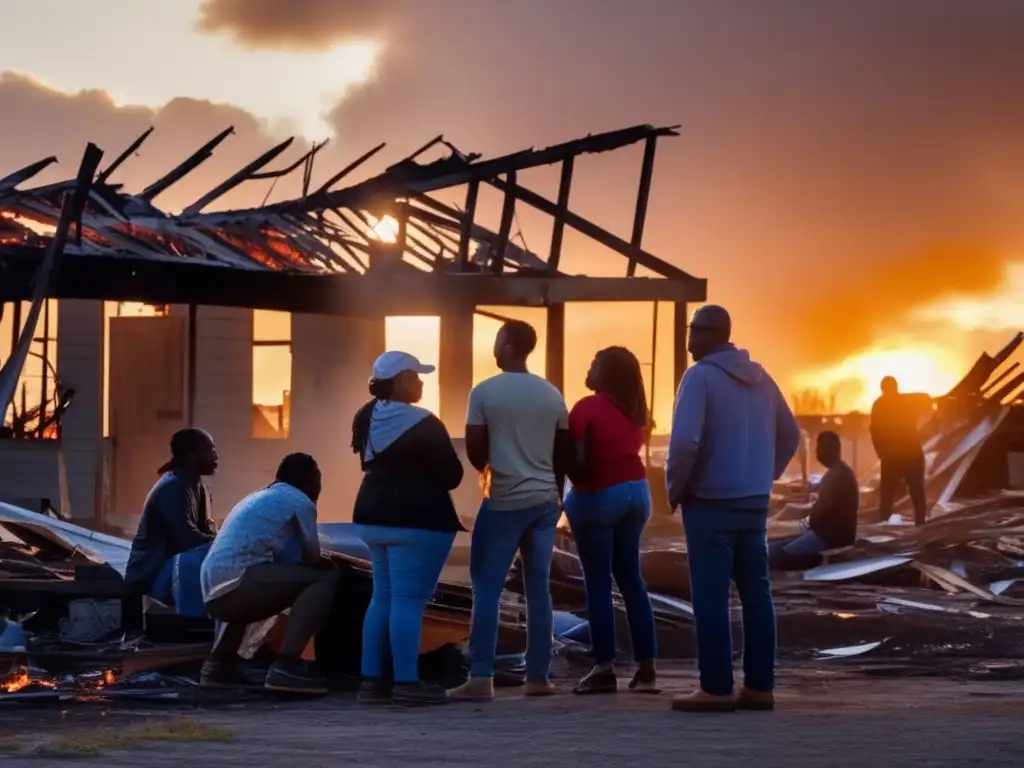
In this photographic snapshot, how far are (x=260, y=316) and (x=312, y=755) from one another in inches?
716

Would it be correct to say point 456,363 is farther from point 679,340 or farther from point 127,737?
point 127,737

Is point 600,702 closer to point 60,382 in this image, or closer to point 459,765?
point 459,765

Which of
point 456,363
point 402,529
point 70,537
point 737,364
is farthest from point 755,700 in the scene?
point 456,363

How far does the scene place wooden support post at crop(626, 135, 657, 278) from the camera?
23.2 m

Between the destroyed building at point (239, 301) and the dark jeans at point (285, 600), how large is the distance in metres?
11.7

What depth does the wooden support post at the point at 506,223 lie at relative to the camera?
23172 millimetres

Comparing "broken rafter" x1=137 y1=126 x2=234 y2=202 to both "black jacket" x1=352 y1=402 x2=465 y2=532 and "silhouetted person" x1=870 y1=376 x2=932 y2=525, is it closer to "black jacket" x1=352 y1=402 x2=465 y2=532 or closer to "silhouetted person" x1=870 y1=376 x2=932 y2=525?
"silhouetted person" x1=870 y1=376 x2=932 y2=525

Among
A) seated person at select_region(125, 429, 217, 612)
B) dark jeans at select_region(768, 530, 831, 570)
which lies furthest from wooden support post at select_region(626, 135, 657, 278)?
seated person at select_region(125, 429, 217, 612)

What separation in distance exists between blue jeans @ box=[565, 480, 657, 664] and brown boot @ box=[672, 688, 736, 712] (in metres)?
1.00

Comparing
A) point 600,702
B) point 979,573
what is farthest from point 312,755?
point 979,573

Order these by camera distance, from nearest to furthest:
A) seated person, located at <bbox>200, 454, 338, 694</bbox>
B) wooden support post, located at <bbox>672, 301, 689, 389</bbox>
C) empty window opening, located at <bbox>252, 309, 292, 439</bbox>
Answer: seated person, located at <bbox>200, 454, 338, 694</bbox> < wooden support post, located at <bbox>672, 301, 689, 389</bbox> < empty window opening, located at <bbox>252, 309, 292, 439</bbox>

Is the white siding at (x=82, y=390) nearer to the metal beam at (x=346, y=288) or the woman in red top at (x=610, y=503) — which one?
the metal beam at (x=346, y=288)

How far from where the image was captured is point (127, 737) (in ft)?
22.3

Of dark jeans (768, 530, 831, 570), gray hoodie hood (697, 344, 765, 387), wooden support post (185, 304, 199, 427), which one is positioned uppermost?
wooden support post (185, 304, 199, 427)
